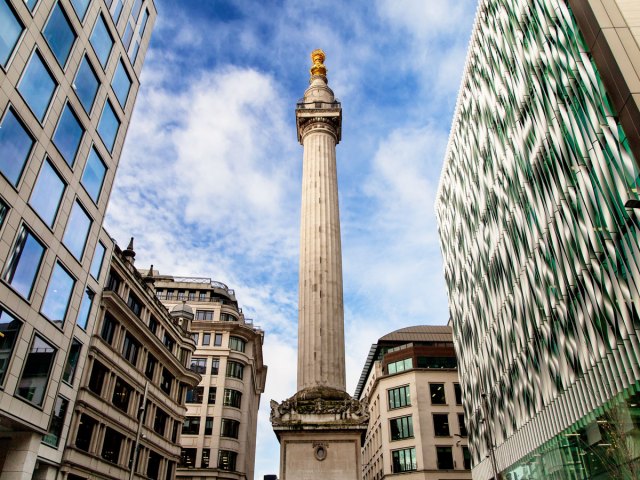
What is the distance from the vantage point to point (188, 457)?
61.7 meters

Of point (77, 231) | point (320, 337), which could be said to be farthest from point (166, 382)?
point (320, 337)

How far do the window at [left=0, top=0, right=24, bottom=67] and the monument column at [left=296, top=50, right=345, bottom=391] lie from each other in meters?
20.1

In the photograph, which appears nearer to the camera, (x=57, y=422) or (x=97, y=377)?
(x=57, y=422)

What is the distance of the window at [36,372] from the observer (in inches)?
963

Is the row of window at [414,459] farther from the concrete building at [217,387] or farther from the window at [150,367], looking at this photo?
the window at [150,367]

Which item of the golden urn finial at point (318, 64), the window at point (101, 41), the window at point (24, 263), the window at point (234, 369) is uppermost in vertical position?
the golden urn finial at point (318, 64)

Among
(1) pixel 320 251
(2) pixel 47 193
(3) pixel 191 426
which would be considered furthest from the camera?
(3) pixel 191 426

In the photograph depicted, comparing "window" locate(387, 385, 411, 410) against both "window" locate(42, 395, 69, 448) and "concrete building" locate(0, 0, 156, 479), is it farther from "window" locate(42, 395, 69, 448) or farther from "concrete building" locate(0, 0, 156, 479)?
"window" locate(42, 395, 69, 448)

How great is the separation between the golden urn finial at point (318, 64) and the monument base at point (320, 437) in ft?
103

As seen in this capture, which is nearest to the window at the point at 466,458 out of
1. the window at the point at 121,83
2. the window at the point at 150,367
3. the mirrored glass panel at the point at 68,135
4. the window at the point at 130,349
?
the window at the point at 150,367

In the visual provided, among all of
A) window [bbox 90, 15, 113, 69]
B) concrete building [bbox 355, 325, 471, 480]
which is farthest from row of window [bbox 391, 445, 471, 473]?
window [bbox 90, 15, 113, 69]

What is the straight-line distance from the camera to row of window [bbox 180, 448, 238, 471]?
61.4 meters

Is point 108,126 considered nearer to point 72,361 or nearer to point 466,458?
point 72,361

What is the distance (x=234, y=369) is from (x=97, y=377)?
115 feet
